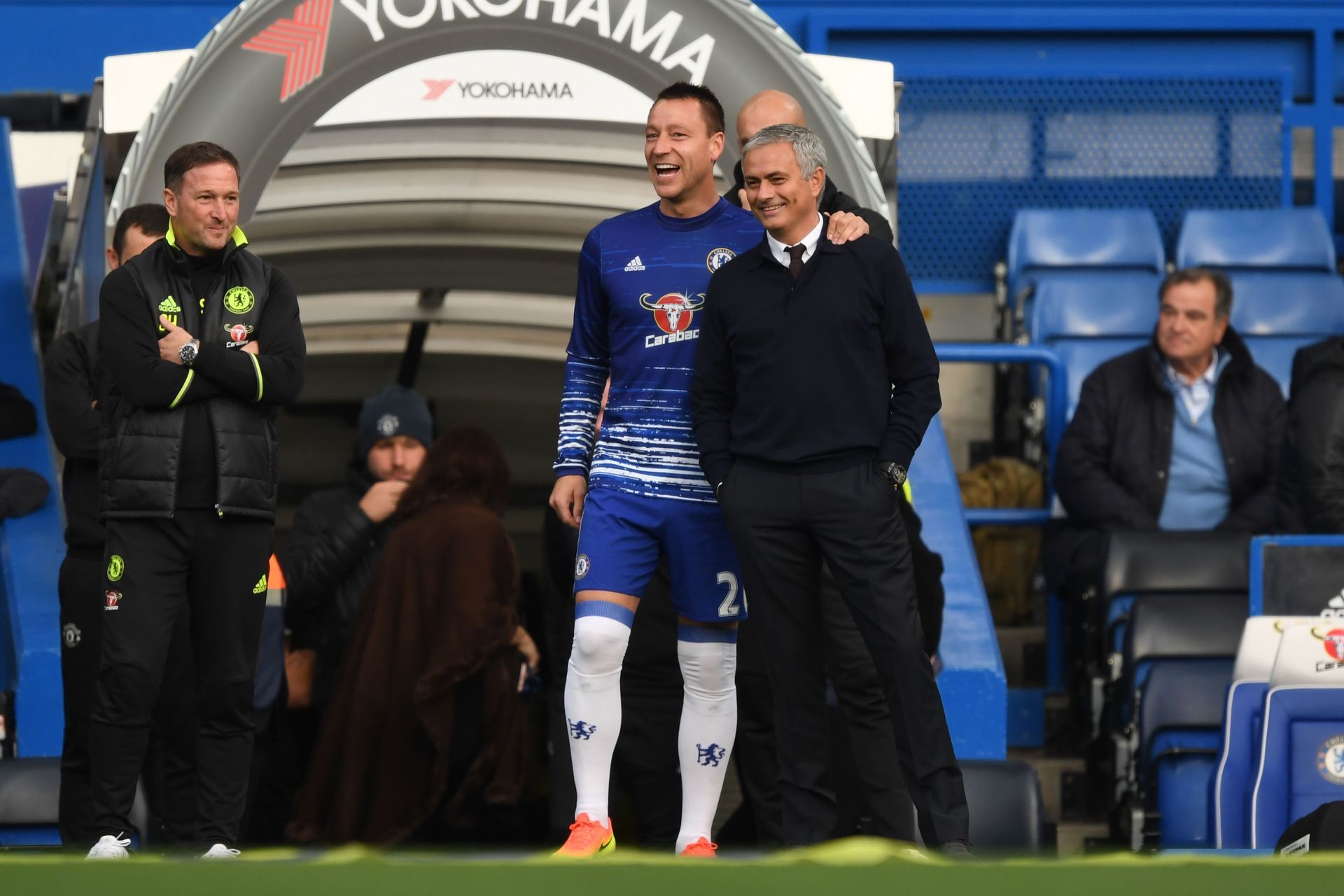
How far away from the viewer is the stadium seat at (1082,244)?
9453mm

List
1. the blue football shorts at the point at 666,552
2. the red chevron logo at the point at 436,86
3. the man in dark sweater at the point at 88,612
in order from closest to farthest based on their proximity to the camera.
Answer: the blue football shorts at the point at 666,552, the man in dark sweater at the point at 88,612, the red chevron logo at the point at 436,86

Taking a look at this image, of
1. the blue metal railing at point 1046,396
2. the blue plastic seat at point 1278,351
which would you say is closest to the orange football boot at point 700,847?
the blue metal railing at point 1046,396

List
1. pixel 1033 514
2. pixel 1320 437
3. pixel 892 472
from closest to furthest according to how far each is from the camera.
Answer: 1. pixel 892 472
2. pixel 1320 437
3. pixel 1033 514

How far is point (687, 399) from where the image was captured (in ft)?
16.2

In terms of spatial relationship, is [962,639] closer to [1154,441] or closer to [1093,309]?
[1154,441]

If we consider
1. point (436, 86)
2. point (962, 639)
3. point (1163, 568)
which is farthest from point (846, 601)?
Answer: point (436, 86)

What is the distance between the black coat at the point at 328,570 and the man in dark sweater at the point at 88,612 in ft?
3.62

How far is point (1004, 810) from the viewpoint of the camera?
5531 mm

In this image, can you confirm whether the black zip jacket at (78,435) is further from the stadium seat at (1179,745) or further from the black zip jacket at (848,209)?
the stadium seat at (1179,745)

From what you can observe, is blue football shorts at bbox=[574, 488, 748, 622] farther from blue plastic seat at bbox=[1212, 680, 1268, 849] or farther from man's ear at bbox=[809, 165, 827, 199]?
blue plastic seat at bbox=[1212, 680, 1268, 849]

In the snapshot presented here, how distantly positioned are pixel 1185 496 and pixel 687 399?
3.12 m

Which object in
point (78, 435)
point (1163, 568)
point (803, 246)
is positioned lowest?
point (1163, 568)

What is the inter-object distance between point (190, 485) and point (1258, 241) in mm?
6190

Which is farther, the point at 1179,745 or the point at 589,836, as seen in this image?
the point at 1179,745
